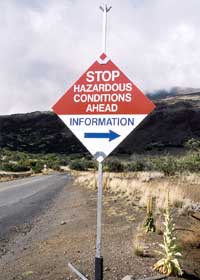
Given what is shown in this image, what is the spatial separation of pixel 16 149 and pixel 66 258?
410ft

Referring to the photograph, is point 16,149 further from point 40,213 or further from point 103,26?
point 103,26

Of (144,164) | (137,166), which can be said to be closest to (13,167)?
(137,166)

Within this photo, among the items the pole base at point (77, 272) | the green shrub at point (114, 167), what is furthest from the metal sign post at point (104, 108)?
the green shrub at point (114, 167)

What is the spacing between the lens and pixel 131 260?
10586 mm

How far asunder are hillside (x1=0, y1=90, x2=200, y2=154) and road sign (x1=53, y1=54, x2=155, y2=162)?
98.7 metres

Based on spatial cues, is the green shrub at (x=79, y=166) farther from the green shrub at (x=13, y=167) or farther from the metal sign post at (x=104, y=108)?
the metal sign post at (x=104, y=108)

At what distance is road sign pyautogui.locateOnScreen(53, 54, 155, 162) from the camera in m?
8.14

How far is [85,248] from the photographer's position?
1223 cm

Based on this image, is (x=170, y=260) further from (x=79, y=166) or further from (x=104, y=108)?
(x=79, y=166)

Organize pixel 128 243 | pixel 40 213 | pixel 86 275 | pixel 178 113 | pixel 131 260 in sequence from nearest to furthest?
pixel 86 275
pixel 131 260
pixel 128 243
pixel 40 213
pixel 178 113

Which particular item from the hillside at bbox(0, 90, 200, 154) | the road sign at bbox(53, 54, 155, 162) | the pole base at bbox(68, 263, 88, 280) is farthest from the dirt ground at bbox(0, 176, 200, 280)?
the hillside at bbox(0, 90, 200, 154)

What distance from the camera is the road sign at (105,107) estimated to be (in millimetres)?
8141

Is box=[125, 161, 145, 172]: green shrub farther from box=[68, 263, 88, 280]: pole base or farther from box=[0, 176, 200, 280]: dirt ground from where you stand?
box=[68, 263, 88, 280]: pole base

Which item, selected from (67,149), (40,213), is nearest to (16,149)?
(67,149)
